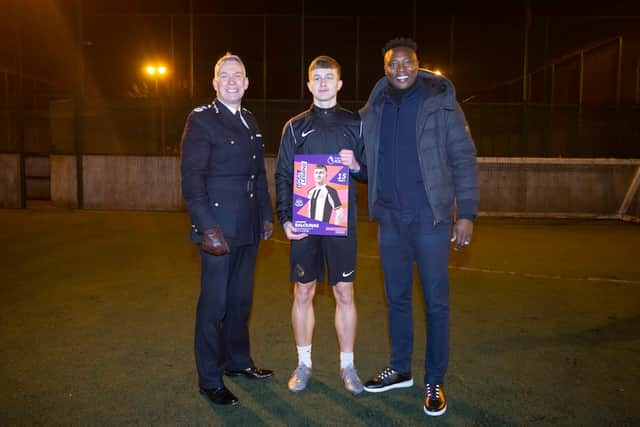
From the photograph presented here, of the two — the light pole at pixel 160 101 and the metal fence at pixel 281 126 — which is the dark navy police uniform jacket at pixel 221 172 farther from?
the light pole at pixel 160 101

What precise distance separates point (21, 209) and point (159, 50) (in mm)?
6223

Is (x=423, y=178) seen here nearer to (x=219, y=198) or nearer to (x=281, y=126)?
(x=219, y=198)

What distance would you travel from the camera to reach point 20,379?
4184 mm

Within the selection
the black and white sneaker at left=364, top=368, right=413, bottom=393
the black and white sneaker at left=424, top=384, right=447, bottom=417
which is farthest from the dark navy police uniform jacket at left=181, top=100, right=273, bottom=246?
the black and white sneaker at left=424, top=384, right=447, bottom=417

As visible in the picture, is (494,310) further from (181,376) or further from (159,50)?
(159,50)

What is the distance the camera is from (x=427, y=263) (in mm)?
3785

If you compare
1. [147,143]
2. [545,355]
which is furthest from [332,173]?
[147,143]

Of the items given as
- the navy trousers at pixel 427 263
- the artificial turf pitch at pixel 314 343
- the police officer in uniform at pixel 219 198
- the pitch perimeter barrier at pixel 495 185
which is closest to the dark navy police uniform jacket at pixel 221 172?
the police officer in uniform at pixel 219 198

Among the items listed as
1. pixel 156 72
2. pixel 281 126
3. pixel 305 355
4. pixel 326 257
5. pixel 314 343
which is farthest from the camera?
pixel 156 72

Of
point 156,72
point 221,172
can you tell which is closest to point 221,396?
point 221,172

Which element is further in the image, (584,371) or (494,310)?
(494,310)

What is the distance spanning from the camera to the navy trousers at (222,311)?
388 cm

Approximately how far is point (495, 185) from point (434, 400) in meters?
12.7

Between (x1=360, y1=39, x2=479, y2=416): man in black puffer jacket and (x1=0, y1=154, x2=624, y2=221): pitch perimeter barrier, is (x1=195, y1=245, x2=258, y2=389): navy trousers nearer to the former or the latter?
(x1=360, y1=39, x2=479, y2=416): man in black puffer jacket
